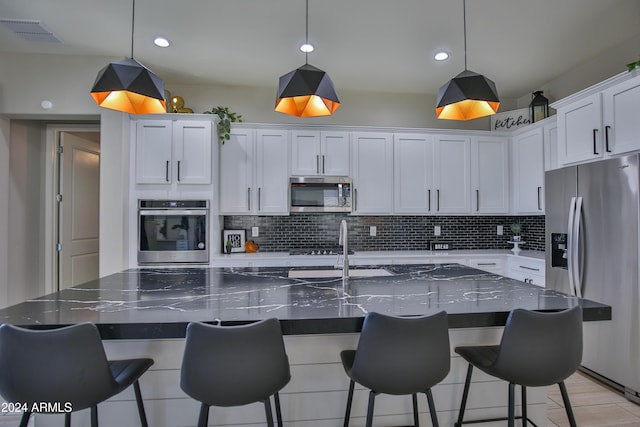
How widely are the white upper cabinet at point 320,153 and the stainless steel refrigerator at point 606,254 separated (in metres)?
2.06

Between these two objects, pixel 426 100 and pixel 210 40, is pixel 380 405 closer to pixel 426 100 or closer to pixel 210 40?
pixel 210 40

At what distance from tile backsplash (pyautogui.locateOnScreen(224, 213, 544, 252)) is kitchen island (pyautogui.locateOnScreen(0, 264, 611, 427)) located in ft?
6.98

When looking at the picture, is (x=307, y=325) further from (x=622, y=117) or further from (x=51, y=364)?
(x=622, y=117)

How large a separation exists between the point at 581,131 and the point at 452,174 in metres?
1.39

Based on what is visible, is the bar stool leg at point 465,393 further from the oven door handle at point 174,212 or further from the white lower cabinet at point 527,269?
the oven door handle at point 174,212

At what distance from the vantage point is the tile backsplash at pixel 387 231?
161 inches

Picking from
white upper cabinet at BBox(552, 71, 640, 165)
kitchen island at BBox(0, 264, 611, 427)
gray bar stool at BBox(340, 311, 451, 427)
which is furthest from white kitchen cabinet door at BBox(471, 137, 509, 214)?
gray bar stool at BBox(340, 311, 451, 427)

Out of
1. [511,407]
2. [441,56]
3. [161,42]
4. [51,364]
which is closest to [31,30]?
[161,42]

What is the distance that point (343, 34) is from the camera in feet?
9.45

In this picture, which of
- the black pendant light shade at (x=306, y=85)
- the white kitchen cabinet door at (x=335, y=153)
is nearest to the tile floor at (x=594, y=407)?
the black pendant light shade at (x=306, y=85)

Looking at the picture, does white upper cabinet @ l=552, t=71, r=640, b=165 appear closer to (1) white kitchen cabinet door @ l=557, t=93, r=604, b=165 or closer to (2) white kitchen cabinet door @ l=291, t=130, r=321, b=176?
(1) white kitchen cabinet door @ l=557, t=93, r=604, b=165

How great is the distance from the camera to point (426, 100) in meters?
4.29

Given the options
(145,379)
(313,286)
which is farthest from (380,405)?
A: (145,379)

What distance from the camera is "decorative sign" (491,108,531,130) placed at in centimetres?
404
